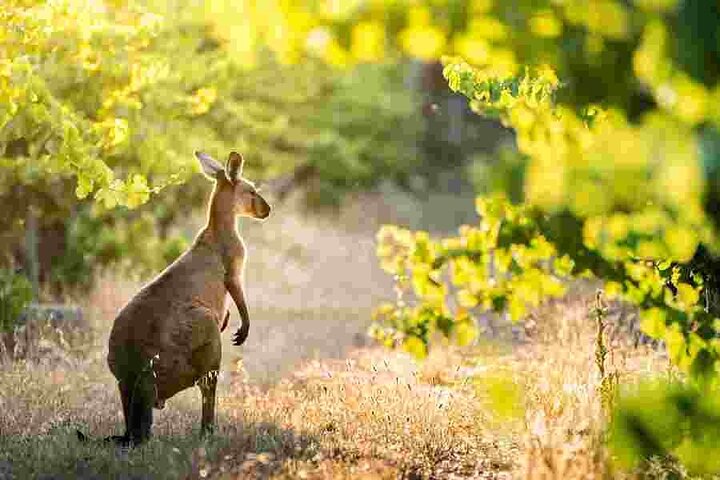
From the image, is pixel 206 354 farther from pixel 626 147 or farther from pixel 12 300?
pixel 12 300

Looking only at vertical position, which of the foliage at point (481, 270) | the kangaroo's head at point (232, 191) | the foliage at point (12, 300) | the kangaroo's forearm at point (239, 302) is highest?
the kangaroo's head at point (232, 191)

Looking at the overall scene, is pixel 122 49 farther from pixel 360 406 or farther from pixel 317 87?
pixel 317 87

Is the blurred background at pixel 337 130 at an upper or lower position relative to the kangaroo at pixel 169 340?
upper

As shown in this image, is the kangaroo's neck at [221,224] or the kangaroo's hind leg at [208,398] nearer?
the kangaroo's hind leg at [208,398]

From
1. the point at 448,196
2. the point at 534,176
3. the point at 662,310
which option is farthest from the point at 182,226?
the point at 534,176

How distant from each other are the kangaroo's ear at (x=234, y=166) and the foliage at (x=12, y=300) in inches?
177

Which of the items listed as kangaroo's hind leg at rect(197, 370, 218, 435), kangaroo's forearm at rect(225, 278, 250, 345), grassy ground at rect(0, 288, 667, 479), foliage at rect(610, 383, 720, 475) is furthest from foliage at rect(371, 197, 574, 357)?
kangaroo's forearm at rect(225, 278, 250, 345)

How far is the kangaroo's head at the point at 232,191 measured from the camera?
9.55 m

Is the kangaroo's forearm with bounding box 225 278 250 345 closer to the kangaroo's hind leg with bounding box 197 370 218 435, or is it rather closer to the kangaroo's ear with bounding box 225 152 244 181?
the kangaroo's hind leg with bounding box 197 370 218 435

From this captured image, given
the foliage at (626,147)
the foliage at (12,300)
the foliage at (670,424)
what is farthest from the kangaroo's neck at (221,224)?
the foliage at (12,300)

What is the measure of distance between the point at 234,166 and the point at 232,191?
0.70ft

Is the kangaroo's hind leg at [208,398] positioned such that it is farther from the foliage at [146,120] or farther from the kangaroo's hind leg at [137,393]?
the foliage at [146,120]

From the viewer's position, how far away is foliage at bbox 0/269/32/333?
521 inches

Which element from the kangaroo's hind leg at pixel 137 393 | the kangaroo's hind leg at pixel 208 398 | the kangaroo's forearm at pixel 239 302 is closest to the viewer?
the kangaroo's hind leg at pixel 137 393
